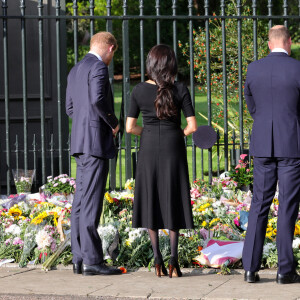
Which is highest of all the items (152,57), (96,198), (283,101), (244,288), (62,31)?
(62,31)

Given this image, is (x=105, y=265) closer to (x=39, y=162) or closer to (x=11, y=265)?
(x=11, y=265)

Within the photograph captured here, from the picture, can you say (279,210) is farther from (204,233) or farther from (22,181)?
(22,181)

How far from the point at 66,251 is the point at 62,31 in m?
→ 4.61

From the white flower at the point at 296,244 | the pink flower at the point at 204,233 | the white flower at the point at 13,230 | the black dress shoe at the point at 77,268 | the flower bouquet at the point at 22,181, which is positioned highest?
the flower bouquet at the point at 22,181

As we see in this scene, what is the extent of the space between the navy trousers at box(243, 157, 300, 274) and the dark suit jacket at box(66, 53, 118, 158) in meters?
1.23

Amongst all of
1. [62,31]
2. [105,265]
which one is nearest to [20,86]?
[62,31]

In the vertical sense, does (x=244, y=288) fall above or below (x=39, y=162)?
below

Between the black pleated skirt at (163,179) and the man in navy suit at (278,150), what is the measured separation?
1.86ft

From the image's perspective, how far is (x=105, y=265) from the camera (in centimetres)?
584

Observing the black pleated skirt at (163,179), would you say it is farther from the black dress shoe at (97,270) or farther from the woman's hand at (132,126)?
the black dress shoe at (97,270)

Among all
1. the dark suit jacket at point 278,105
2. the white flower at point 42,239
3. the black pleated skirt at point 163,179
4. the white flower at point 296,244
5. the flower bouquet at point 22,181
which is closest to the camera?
the dark suit jacket at point 278,105

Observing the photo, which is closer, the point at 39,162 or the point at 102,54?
the point at 102,54

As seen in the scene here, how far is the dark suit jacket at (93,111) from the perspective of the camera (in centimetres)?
574

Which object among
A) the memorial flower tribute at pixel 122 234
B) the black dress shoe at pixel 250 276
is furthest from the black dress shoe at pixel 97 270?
the black dress shoe at pixel 250 276
